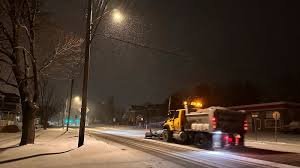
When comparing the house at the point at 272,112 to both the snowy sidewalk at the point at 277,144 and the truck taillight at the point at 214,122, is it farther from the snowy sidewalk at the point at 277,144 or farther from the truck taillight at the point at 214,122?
the truck taillight at the point at 214,122

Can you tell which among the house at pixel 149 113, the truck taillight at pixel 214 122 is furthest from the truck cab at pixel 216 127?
the house at pixel 149 113

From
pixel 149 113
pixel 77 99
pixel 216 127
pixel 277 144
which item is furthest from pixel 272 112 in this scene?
pixel 149 113

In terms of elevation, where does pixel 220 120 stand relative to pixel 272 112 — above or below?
below

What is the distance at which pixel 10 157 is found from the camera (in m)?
15.7

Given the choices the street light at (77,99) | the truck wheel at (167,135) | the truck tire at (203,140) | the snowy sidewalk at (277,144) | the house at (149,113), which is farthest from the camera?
the house at (149,113)

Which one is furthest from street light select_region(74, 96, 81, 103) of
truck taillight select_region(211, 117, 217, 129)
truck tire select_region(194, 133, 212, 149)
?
truck taillight select_region(211, 117, 217, 129)

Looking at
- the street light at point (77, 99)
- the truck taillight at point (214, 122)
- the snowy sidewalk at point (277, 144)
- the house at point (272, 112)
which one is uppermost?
the street light at point (77, 99)

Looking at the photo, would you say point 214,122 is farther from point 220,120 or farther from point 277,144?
point 277,144

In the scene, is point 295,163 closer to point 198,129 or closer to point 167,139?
point 198,129

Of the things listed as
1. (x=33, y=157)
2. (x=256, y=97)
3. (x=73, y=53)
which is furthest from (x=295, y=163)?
(x=256, y=97)

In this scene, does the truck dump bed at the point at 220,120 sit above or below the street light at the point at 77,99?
below

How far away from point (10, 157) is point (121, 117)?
149m

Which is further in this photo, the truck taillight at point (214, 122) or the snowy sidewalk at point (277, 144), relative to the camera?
the truck taillight at point (214, 122)

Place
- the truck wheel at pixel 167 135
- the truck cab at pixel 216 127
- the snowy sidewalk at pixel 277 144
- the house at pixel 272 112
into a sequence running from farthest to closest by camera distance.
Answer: the house at pixel 272 112
the truck wheel at pixel 167 135
the truck cab at pixel 216 127
the snowy sidewalk at pixel 277 144
